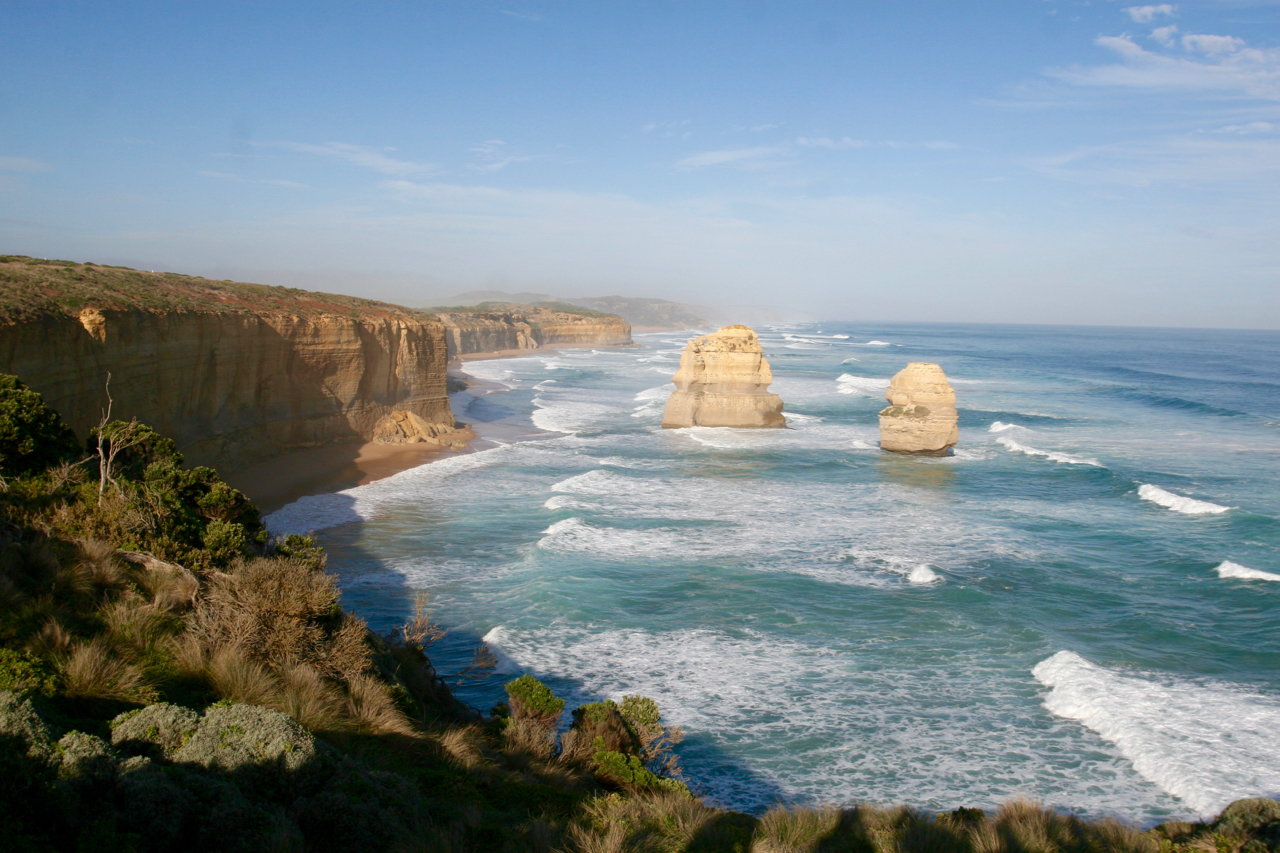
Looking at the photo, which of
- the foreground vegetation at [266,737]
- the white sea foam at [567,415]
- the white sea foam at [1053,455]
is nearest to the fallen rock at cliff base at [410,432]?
the white sea foam at [567,415]

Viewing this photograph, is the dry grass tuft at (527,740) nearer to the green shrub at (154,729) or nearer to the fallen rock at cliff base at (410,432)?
the green shrub at (154,729)

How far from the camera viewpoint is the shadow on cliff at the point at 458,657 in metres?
10.8

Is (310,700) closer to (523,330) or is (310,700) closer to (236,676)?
(236,676)

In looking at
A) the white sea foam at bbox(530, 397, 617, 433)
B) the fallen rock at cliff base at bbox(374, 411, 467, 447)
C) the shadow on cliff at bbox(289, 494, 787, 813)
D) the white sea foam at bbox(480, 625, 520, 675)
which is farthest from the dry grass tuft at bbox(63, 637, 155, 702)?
the white sea foam at bbox(530, 397, 617, 433)

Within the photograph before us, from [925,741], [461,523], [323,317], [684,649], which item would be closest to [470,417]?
[323,317]

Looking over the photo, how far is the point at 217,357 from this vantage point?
24.9m

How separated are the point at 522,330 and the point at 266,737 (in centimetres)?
10317

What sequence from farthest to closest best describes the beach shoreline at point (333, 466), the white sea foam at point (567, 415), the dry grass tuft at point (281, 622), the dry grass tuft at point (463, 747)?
the white sea foam at point (567, 415) → the beach shoreline at point (333, 466) → the dry grass tuft at point (281, 622) → the dry grass tuft at point (463, 747)

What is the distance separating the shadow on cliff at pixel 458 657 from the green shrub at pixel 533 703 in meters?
1.21

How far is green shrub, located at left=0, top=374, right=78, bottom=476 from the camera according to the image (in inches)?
463

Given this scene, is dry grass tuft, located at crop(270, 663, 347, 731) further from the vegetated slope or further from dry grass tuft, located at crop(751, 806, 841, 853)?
the vegetated slope

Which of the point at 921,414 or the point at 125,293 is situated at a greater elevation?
the point at 125,293

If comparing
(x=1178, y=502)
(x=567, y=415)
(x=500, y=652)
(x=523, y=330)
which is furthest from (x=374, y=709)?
(x=523, y=330)

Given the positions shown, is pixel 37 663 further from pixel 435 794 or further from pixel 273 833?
pixel 435 794
